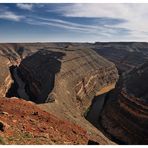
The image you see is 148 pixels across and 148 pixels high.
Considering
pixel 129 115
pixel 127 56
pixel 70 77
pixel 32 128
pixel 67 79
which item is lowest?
pixel 129 115

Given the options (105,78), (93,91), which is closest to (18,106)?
(93,91)

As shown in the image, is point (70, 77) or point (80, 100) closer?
point (80, 100)

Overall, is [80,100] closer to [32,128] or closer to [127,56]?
[32,128]

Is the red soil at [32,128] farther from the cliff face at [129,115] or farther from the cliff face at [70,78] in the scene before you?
the cliff face at [129,115]

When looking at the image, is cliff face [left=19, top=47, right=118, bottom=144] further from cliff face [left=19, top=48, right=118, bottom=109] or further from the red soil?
the red soil

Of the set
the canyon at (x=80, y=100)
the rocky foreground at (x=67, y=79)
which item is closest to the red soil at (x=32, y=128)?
the canyon at (x=80, y=100)

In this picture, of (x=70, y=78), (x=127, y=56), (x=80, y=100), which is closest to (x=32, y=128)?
(x=80, y=100)

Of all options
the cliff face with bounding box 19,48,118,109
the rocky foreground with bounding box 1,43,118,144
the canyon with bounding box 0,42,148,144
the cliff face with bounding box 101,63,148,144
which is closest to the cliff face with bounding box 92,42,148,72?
the rocky foreground with bounding box 1,43,118,144
